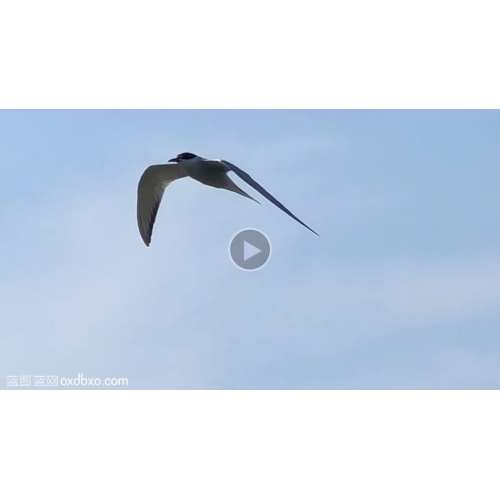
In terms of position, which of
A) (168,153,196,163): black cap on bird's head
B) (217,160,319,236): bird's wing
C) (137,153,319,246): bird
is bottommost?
(217,160,319,236): bird's wing

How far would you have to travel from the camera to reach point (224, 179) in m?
6.22

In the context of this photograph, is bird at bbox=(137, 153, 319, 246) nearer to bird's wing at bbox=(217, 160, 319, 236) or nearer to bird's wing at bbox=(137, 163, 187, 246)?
bird's wing at bbox=(137, 163, 187, 246)

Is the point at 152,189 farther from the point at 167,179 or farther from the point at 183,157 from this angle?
the point at 183,157

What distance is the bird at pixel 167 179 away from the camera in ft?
20.4

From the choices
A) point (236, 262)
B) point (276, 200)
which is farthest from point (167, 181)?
point (276, 200)

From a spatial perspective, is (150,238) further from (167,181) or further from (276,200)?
(276,200)

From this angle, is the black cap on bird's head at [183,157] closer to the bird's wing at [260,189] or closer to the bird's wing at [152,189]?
the bird's wing at [152,189]

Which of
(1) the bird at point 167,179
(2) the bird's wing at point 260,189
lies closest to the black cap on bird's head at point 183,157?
(1) the bird at point 167,179

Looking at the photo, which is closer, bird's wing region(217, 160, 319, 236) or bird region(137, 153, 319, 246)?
bird's wing region(217, 160, 319, 236)

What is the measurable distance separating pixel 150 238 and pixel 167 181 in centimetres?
49

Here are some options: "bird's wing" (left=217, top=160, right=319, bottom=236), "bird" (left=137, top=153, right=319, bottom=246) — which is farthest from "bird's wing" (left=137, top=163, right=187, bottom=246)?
"bird's wing" (left=217, top=160, right=319, bottom=236)

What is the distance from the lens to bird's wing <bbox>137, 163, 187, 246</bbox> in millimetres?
6395

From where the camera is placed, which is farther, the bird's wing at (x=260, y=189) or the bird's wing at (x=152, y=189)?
the bird's wing at (x=152, y=189)

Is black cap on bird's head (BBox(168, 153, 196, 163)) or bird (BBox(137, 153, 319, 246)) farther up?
black cap on bird's head (BBox(168, 153, 196, 163))
